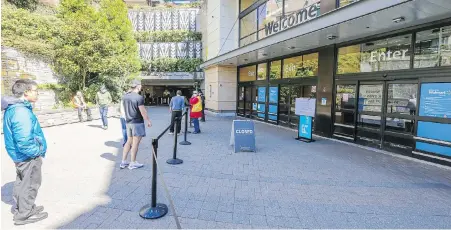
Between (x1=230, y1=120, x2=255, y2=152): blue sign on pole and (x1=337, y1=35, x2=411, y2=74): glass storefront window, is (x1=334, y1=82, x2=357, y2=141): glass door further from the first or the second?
(x1=230, y1=120, x2=255, y2=152): blue sign on pole

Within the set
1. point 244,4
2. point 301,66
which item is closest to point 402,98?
point 301,66

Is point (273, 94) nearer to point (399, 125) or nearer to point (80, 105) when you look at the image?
point (399, 125)

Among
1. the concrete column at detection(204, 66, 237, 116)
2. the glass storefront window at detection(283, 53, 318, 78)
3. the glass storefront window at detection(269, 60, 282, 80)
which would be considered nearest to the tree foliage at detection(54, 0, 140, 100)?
the concrete column at detection(204, 66, 237, 116)

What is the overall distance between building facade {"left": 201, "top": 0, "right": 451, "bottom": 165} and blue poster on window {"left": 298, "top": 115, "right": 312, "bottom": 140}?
41.5 inches

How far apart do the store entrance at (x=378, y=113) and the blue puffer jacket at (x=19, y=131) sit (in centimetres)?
782

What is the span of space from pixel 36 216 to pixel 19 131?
1096mm

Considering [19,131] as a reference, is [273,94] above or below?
above

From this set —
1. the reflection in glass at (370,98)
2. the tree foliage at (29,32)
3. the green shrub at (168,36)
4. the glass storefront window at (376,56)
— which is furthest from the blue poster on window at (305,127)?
the green shrub at (168,36)

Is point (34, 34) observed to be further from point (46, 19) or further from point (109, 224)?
point (109, 224)

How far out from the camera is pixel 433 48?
19.6ft

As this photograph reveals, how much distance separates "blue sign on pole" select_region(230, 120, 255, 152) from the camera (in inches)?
262

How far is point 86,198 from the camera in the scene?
12.2 ft

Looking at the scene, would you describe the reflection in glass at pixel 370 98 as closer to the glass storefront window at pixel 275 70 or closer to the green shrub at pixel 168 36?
the glass storefront window at pixel 275 70

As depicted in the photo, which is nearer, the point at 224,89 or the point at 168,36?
the point at 224,89
